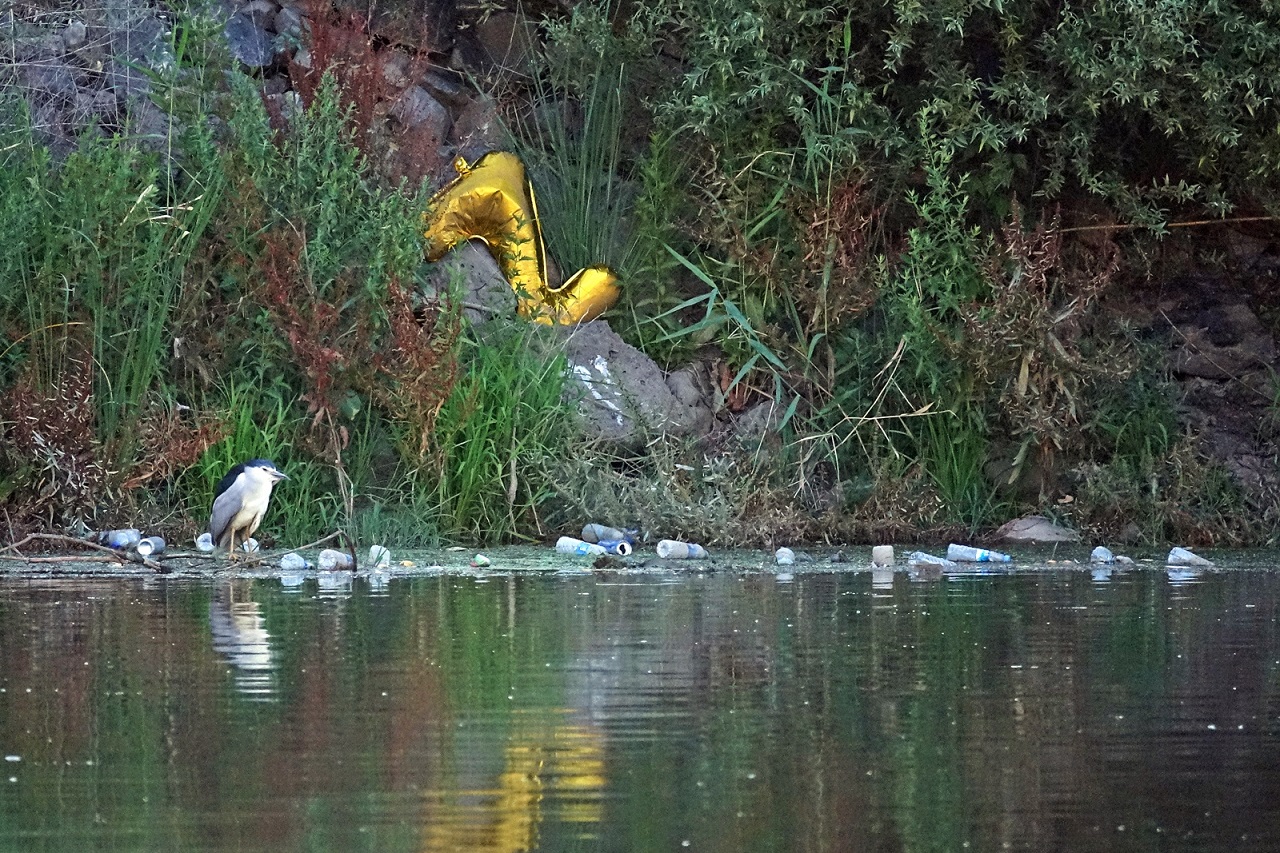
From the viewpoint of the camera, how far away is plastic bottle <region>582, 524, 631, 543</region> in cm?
1061

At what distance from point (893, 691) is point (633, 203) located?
6.81 meters

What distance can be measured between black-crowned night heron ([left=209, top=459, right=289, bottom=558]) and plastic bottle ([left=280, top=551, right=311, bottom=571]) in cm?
23

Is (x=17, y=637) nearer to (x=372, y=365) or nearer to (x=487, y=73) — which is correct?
(x=372, y=365)

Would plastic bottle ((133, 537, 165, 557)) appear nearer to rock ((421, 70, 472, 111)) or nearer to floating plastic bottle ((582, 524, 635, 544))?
floating plastic bottle ((582, 524, 635, 544))

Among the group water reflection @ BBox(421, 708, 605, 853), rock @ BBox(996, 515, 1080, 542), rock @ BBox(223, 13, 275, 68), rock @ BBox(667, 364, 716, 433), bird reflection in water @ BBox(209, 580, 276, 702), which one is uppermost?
rock @ BBox(223, 13, 275, 68)

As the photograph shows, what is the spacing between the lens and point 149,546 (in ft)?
32.2

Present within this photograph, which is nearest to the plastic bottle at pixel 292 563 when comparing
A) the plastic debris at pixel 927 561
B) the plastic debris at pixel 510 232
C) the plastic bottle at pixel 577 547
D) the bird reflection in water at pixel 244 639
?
the bird reflection in water at pixel 244 639

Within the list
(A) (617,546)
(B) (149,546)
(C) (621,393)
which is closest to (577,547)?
(A) (617,546)

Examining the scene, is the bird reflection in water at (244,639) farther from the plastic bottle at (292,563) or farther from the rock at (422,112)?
the rock at (422,112)

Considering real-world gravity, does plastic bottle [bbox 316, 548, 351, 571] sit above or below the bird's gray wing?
below

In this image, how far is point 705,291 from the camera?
12.3 meters

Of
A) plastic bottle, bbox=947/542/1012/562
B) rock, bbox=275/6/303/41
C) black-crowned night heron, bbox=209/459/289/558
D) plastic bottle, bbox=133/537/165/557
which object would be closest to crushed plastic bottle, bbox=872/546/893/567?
plastic bottle, bbox=947/542/1012/562

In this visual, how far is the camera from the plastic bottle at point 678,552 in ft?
33.2

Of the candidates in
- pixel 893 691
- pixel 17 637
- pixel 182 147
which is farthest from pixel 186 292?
pixel 893 691
